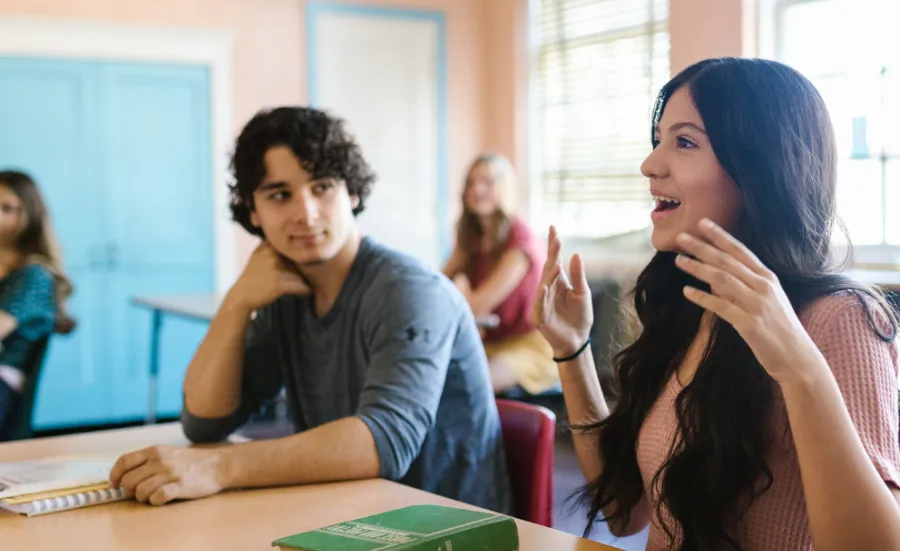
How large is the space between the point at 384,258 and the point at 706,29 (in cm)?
315

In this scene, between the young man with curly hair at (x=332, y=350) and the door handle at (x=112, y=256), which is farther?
the door handle at (x=112, y=256)

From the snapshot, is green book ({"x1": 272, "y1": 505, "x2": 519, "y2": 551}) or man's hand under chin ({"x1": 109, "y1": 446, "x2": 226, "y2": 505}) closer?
green book ({"x1": 272, "y1": 505, "x2": 519, "y2": 551})

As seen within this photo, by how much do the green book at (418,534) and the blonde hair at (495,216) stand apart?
333 cm

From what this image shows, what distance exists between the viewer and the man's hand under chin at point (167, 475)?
1.53 meters

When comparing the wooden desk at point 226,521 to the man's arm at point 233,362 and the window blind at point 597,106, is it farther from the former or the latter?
the window blind at point 597,106

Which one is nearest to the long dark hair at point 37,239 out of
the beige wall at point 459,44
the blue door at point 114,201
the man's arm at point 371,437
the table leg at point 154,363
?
the table leg at point 154,363

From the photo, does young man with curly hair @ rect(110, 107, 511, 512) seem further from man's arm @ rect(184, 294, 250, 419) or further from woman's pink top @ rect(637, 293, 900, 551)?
woman's pink top @ rect(637, 293, 900, 551)

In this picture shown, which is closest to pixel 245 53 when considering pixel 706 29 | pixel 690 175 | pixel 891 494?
pixel 706 29

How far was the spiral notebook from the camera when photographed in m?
1.50

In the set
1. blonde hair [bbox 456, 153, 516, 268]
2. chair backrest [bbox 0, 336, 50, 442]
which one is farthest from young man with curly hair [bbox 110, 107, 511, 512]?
blonde hair [bbox 456, 153, 516, 268]

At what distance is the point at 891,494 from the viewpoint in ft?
3.77

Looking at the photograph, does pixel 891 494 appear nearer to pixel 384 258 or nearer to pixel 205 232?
pixel 384 258

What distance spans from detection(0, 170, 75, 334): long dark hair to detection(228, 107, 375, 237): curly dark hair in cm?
166

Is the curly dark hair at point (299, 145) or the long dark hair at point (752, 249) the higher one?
the curly dark hair at point (299, 145)
